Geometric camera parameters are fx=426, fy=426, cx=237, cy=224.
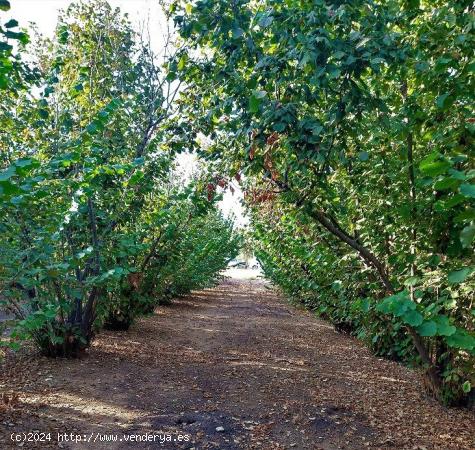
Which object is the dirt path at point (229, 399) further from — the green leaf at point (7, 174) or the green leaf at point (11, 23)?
the green leaf at point (11, 23)

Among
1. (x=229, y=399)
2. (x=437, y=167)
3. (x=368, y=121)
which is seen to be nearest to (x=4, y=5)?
(x=437, y=167)

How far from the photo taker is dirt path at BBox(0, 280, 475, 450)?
3.68m

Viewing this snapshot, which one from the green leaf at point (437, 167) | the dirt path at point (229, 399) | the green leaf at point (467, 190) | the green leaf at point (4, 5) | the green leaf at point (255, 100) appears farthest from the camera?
the dirt path at point (229, 399)

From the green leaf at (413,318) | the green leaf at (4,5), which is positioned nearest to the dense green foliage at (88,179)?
the green leaf at (4,5)

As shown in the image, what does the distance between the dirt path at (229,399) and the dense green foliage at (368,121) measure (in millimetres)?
702

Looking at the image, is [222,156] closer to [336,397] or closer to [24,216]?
[24,216]

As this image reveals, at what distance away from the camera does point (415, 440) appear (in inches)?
149

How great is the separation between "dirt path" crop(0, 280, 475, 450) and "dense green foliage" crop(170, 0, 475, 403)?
0.70 metres

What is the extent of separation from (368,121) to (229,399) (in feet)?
10.4

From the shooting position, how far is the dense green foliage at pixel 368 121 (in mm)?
2939

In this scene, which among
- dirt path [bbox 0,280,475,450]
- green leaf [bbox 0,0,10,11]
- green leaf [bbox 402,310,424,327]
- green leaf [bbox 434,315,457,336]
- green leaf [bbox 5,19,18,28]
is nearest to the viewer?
green leaf [bbox 402,310,424,327]

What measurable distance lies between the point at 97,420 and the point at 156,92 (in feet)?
15.2

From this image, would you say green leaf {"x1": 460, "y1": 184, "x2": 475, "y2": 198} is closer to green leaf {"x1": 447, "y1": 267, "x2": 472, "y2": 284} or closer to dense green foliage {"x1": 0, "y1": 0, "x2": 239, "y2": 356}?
green leaf {"x1": 447, "y1": 267, "x2": 472, "y2": 284}

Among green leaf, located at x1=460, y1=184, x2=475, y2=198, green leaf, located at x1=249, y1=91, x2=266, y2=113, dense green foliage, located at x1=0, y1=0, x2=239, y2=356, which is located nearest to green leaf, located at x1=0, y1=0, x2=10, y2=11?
dense green foliage, located at x1=0, y1=0, x2=239, y2=356
